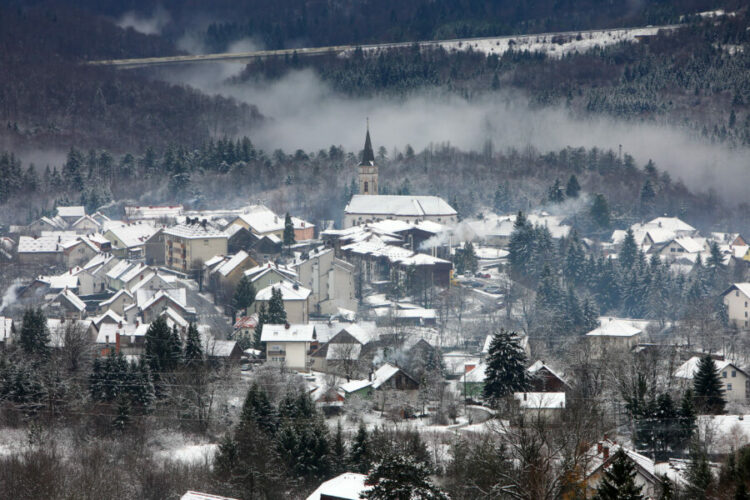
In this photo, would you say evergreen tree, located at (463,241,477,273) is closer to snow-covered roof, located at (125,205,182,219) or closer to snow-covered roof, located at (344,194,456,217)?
snow-covered roof, located at (344,194,456,217)

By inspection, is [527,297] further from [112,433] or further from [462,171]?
[462,171]

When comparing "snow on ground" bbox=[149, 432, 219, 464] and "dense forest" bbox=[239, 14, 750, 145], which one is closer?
"snow on ground" bbox=[149, 432, 219, 464]

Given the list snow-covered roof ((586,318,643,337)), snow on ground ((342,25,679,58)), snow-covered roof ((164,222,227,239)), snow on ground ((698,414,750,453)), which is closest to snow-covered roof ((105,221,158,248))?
snow-covered roof ((164,222,227,239))

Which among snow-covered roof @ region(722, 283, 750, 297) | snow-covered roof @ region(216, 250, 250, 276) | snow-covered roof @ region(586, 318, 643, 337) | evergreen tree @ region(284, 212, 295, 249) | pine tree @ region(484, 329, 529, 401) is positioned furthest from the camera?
evergreen tree @ region(284, 212, 295, 249)

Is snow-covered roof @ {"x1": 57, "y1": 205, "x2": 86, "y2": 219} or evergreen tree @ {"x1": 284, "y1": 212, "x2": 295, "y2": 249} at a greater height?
snow-covered roof @ {"x1": 57, "y1": 205, "x2": 86, "y2": 219}

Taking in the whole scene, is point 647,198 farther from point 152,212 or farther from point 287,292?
point 287,292

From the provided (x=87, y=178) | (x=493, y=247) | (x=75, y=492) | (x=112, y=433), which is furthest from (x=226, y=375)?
(x=87, y=178)

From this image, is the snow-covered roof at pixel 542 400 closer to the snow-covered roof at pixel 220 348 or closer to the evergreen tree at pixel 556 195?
the snow-covered roof at pixel 220 348
